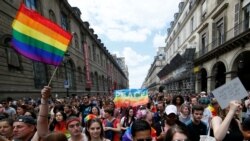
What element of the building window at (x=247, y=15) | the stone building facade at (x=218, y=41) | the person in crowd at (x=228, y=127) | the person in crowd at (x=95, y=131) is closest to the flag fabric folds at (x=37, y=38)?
the person in crowd at (x=95, y=131)

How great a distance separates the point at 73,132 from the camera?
3.67 meters

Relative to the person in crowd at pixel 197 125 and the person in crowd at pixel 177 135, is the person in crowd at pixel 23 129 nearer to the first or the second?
the person in crowd at pixel 177 135

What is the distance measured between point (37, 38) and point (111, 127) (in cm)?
258

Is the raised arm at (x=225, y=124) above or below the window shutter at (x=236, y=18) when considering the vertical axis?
below

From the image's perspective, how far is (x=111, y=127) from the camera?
211 inches

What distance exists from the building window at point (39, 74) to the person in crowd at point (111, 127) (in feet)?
38.2

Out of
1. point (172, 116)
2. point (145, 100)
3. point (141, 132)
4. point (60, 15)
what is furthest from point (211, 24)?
point (141, 132)

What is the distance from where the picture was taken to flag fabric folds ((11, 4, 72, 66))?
3738 millimetres

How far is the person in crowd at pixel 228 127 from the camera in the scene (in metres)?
2.78

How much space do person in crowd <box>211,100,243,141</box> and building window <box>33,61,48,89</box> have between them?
1458cm

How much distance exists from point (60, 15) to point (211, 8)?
1521cm

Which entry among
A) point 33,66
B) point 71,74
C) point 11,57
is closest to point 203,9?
point 71,74

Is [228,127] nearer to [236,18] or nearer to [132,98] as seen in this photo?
[132,98]

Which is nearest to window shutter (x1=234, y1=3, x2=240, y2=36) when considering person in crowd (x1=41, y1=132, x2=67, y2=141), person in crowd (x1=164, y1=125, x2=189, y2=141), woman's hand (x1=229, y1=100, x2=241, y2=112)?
woman's hand (x1=229, y1=100, x2=241, y2=112)
